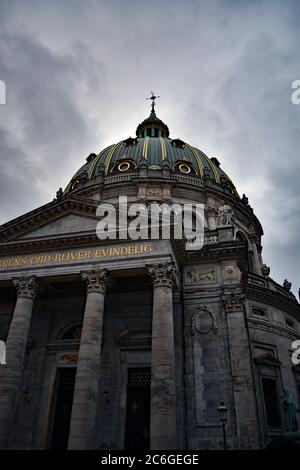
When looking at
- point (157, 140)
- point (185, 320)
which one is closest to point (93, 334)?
point (185, 320)

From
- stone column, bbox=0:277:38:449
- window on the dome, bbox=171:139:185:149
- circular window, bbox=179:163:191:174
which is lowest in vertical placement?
stone column, bbox=0:277:38:449

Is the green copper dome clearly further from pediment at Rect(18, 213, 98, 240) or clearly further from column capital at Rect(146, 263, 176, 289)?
column capital at Rect(146, 263, 176, 289)

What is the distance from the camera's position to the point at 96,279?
19.0m

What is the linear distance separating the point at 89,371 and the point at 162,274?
547 cm

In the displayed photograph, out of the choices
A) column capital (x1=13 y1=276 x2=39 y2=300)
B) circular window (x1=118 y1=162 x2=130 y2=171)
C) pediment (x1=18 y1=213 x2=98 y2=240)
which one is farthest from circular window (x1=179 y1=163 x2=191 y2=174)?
column capital (x1=13 y1=276 x2=39 y2=300)

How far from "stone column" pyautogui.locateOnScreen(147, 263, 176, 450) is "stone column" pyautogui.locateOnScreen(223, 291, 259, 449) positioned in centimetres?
339

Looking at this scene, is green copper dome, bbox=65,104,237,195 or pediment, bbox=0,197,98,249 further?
green copper dome, bbox=65,104,237,195

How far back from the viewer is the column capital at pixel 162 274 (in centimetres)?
1817

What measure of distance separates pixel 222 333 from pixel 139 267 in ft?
17.7

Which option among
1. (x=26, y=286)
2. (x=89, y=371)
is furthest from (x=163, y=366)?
(x=26, y=286)

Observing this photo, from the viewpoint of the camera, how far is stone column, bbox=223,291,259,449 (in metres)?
16.5

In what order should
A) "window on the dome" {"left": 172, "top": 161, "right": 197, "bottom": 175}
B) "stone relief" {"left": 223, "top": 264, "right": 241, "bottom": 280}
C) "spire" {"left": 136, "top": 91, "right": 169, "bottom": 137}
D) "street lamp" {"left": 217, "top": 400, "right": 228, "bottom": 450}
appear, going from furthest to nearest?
"spire" {"left": 136, "top": 91, "right": 169, "bottom": 137}, "window on the dome" {"left": 172, "top": 161, "right": 197, "bottom": 175}, "stone relief" {"left": 223, "top": 264, "right": 241, "bottom": 280}, "street lamp" {"left": 217, "top": 400, "right": 228, "bottom": 450}

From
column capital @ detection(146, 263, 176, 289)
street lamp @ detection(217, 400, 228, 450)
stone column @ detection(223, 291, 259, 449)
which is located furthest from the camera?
column capital @ detection(146, 263, 176, 289)

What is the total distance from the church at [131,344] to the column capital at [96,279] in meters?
0.06
